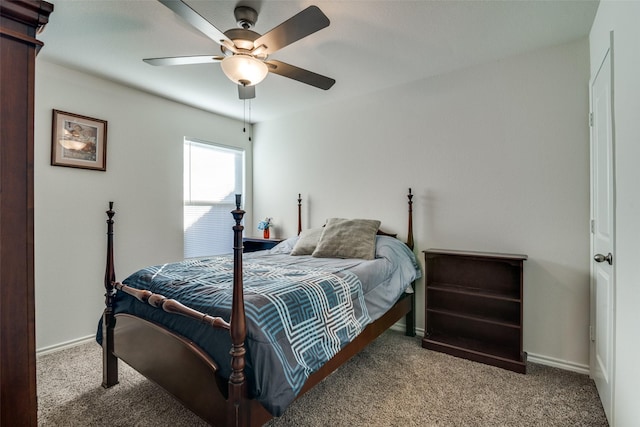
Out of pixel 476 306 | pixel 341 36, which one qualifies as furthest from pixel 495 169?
pixel 341 36

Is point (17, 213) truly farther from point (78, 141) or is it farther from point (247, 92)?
point (78, 141)

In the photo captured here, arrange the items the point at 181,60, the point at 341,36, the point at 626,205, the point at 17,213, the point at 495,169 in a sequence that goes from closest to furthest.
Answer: the point at 17,213 → the point at 626,205 → the point at 181,60 → the point at 341,36 → the point at 495,169

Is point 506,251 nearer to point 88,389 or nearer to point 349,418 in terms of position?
point 349,418

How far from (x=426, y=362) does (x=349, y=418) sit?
954 millimetres

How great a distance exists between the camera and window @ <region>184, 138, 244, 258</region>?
12.3ft

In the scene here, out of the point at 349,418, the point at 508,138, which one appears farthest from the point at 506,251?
the point at 349,418

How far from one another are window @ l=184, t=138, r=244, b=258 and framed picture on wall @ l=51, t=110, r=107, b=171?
89 cm

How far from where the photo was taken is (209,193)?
13.1 feet

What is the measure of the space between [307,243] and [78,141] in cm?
232

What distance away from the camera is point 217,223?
4078 millimetres

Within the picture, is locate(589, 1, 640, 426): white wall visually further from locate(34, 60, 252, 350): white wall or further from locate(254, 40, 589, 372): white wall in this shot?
locate(34, 60, 252, 350): white wall

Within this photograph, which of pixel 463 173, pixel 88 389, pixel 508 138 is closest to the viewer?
pixel 88 389

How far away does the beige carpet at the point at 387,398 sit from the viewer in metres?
1.76

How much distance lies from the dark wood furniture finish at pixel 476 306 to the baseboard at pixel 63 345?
3084 millimetres
